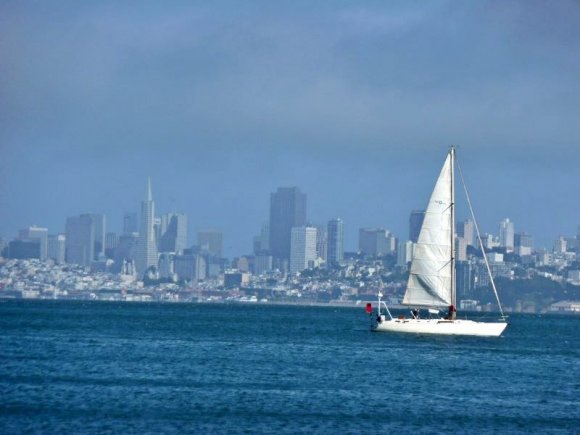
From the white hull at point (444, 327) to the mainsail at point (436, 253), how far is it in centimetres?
212

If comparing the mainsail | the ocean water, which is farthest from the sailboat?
the ocean water

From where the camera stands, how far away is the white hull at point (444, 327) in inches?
3784

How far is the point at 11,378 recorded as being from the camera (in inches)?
2518

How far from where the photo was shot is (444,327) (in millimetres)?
96188

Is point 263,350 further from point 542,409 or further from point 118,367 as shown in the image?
point 542,409

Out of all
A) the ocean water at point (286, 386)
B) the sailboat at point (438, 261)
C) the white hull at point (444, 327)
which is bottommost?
the ocean water at point (286, 386)

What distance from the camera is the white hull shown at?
96.1m

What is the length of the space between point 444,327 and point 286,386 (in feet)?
116

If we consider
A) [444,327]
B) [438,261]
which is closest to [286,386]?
[444,327]

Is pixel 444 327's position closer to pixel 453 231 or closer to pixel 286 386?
pixel 453 231

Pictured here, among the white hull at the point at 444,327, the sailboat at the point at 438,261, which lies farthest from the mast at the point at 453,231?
the white hull at the point at 444,327

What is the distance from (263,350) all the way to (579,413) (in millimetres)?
35627

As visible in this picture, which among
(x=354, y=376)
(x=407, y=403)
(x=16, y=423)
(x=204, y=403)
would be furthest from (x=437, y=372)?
(x=16, y=423)

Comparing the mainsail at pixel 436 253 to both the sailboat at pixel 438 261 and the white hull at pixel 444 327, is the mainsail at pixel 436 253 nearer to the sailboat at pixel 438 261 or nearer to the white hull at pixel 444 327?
the sailboat at pixel 438 261
